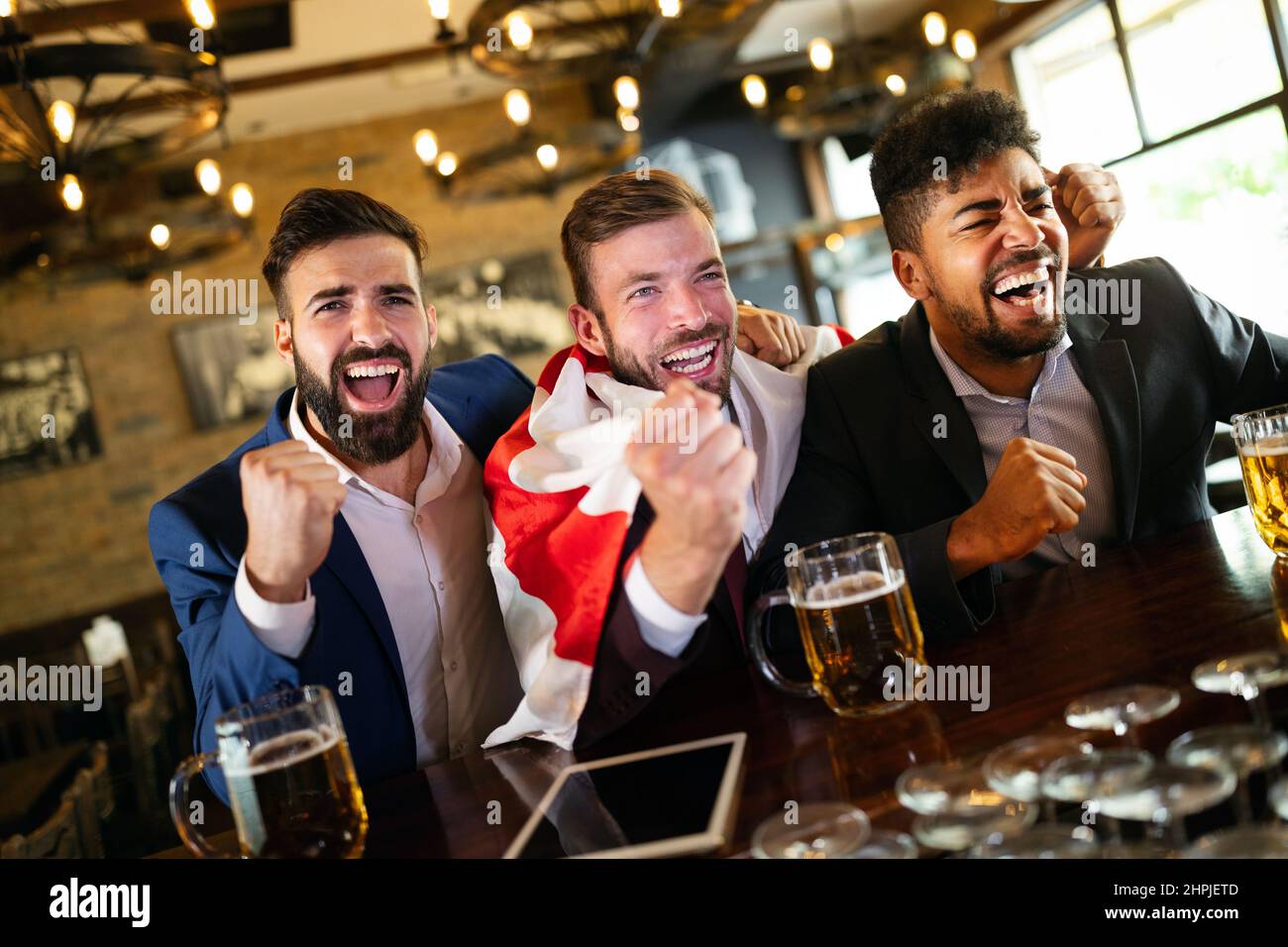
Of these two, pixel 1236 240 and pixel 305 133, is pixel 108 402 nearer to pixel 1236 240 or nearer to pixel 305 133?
pixel 305 133

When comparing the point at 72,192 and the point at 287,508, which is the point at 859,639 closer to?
the point at 287,508

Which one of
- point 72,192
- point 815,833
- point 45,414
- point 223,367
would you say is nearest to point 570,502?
point 815,833

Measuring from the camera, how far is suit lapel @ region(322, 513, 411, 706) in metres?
1.67

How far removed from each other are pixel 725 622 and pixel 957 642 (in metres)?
0.39

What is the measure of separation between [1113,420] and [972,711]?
0.88m

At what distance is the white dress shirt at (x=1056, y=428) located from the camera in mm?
1817

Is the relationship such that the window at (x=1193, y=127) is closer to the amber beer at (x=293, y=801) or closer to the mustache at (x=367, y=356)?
the mustache at (x=367, y=356)

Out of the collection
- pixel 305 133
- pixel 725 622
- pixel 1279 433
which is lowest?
pixel 725 622

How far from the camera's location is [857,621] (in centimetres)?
114

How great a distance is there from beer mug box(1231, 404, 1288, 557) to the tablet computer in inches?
25.7
